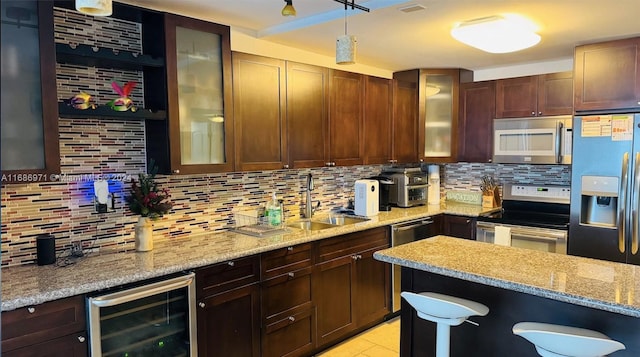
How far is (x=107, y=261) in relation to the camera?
2395 millimetres

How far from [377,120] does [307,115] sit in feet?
3.13

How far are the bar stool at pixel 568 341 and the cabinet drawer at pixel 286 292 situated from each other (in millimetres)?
1529

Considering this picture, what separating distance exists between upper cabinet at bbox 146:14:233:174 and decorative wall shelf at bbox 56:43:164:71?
0.13 metres

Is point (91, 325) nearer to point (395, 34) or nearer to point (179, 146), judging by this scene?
point (179, 146)

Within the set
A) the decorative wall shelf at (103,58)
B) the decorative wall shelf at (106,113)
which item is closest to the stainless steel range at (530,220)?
the decorative wall shelf at (106,113)

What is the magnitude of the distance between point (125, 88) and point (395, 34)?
188cm

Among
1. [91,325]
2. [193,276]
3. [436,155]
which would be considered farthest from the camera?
[436,155]

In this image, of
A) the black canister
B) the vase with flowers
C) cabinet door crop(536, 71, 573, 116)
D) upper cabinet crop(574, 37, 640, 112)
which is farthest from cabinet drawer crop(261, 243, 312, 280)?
cabinet door crop(536, 71, 573, 116)

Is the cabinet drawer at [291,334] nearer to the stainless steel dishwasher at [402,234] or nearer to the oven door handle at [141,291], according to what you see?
the oven door handle at [141,291]

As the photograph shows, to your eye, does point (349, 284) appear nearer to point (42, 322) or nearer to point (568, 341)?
point (568, 341)

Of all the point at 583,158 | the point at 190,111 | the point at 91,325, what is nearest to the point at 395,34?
the point at 190,111

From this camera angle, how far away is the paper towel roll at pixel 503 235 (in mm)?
3902

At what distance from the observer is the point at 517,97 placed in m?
4.18

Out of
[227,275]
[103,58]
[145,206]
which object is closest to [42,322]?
[145,206]
